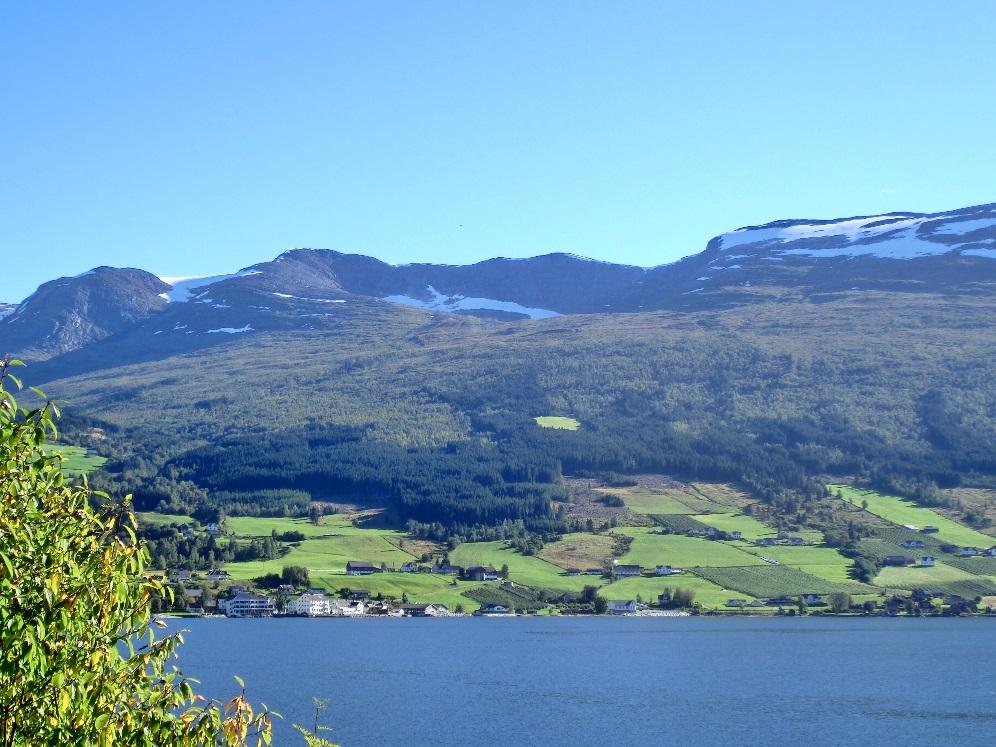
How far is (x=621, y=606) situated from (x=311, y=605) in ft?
98.6

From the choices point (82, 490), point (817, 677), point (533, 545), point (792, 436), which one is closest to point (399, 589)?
point (533, 545)

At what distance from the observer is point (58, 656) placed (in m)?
11.0

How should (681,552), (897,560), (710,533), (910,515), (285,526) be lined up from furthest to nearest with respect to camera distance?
(910,515) → (285,526) → (710,533) → (681,552) → (897,560)

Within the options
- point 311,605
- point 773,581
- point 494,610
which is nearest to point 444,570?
point 494,610

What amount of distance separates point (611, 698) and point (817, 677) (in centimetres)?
1810

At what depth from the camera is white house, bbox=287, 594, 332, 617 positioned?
121812mm

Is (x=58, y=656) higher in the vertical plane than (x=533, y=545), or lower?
higher

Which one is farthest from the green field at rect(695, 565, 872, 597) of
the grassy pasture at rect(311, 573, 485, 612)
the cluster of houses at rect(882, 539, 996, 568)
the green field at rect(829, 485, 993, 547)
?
the grassy pasture at rect(311, 573, 485, 612)

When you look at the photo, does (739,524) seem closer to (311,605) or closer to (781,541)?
(781,541)

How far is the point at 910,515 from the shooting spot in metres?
158

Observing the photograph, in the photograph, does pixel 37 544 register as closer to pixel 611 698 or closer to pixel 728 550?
pixel 611 698

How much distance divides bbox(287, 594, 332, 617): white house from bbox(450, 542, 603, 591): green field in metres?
18.6

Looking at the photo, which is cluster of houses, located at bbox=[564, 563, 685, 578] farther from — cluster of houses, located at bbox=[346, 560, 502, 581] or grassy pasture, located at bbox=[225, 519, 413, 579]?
grassy pasture, located at bbox=[225, 519, 413, 579]

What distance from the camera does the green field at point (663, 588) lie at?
124 meters
